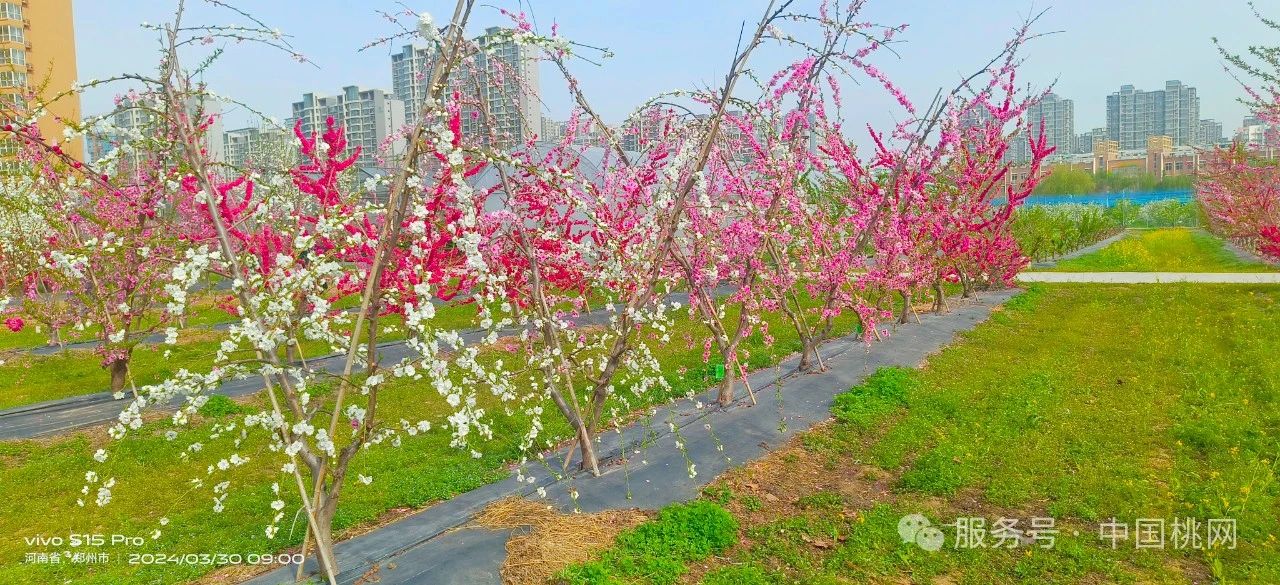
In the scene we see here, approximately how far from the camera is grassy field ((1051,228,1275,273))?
19875 mm

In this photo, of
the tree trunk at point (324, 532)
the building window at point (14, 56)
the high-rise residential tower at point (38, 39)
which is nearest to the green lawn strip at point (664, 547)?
the tree trunk at point (324, 532)

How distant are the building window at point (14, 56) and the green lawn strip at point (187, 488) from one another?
49.3 meters

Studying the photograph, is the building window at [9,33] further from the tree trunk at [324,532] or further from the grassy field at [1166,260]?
the grassy field at [1166,260]

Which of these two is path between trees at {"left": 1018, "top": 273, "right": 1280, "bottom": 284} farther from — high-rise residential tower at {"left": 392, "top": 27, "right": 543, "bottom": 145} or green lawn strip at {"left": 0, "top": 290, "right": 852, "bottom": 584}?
high-rise residential tower at {"left": 392, "top": 27, "right": 543, "bottom": 145}

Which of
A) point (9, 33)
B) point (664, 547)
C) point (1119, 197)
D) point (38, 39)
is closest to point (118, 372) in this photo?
point (664, 547)

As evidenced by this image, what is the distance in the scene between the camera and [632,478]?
17.2 feet

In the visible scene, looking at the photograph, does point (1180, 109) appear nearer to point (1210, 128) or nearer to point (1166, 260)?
point (1210, 128)

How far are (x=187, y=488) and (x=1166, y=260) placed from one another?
90.8 feet

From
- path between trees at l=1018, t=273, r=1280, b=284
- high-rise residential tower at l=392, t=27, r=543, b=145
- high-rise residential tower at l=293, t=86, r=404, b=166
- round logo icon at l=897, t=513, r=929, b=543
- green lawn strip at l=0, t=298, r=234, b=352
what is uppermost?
high-rise residential tower at l=293, t=86, r=404, b=166

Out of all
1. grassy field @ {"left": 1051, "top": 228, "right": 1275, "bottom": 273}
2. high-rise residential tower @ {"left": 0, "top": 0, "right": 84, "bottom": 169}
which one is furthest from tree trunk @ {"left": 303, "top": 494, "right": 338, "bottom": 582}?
high-rise residential tower @ {"left": 0, "top": 0, "right": 84, "bottom": 169}

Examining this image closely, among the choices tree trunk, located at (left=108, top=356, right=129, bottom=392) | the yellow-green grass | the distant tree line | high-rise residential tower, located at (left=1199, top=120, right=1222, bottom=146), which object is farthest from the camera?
high-rise residential tower, located at (left=1199, top=120, right=1222, bottom=146)

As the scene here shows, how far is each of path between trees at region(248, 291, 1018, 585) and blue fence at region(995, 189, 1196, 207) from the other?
3895 centimetres

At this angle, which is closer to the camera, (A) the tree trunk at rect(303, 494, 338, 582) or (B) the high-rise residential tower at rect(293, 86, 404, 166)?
(A) the tree trunk at rect(303, 494, 338, 582)

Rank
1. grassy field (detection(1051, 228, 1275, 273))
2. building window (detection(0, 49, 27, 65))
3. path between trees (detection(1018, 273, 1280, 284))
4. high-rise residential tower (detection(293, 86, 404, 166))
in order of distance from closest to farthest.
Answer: high-rise residential tower (detection(293, 86, 404, 166)), path between trees (detection(1018, 273, 1280, 284)), grassy field (detection(1051, 228, 1275, 273)), building window (detection(0, 49, 27, 65))
